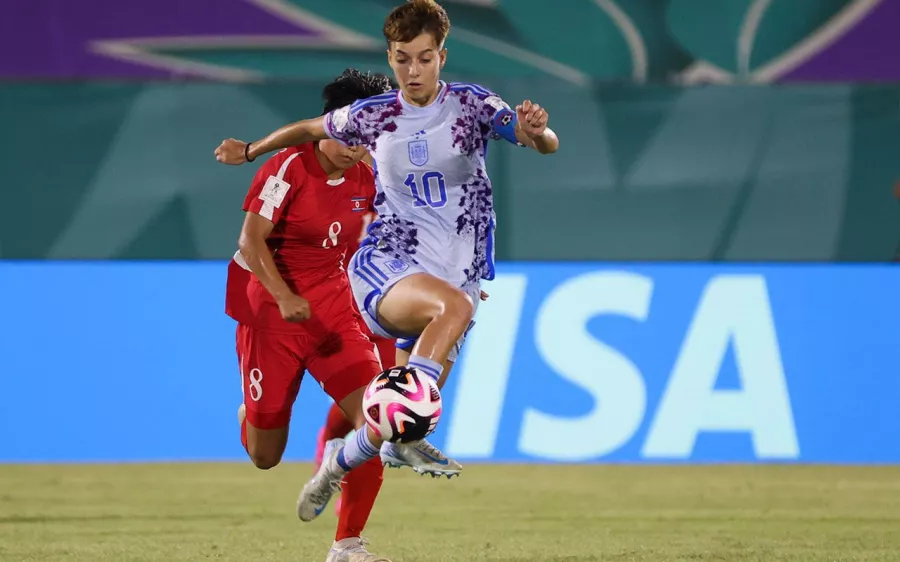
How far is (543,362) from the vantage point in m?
9.48

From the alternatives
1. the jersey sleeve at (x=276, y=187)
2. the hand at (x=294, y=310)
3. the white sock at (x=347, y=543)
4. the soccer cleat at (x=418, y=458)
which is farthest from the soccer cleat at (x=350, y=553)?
the jersey sleeve at (x=276, y=187)

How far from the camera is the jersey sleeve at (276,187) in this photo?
5941 millimetres

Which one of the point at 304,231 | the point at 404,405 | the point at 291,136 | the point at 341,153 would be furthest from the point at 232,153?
the point at 404,405

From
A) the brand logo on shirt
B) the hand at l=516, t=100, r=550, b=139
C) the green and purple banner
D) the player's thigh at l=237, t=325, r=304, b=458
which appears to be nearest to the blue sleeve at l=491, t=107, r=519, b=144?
the hand at l=516, t=100, r=550, b=139

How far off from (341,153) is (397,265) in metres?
0.90

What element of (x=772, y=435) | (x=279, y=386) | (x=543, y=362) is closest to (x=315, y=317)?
(x=279, y=386)

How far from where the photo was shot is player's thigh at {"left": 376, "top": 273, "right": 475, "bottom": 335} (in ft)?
16.4

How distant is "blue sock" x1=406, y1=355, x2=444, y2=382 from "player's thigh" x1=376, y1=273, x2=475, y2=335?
14 centimetres

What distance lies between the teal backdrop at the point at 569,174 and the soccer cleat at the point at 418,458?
476 centimetres

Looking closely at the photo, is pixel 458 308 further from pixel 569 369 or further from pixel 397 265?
pixel 569 369

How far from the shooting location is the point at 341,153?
19.6ft

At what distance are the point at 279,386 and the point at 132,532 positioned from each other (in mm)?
1229

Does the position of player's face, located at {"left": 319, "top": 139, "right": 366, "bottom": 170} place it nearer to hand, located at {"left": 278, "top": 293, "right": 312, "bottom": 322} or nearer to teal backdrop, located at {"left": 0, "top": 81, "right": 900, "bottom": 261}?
hand, located at {"left": 278, "top": 293, "right": 312, "bottom": 322}

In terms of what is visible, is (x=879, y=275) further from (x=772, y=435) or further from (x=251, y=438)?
(x=251, y=438)
